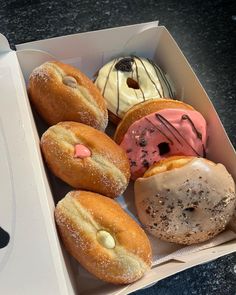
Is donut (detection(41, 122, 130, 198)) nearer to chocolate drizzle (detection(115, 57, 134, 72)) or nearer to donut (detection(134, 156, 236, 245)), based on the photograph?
donut (detection(134, 156, 236, 245))

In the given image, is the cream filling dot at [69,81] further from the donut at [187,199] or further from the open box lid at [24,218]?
the donut at [187,199]

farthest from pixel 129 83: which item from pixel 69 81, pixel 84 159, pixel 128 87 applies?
pixel 84 159

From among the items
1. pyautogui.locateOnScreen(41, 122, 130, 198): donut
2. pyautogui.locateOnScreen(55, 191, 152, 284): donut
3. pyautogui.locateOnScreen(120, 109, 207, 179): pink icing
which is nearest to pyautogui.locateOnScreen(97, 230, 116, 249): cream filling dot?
pyautogui.locateOnScreen(55, 191, 152, 284): donut

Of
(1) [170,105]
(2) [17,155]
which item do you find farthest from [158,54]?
(2) [17,155]

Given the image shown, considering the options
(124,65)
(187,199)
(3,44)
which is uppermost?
(3,44)

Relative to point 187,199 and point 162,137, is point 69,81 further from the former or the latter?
point 187,199

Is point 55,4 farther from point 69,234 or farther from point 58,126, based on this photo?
point 69,234

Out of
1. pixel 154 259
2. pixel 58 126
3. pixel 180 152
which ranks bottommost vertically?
pixel 154 259
